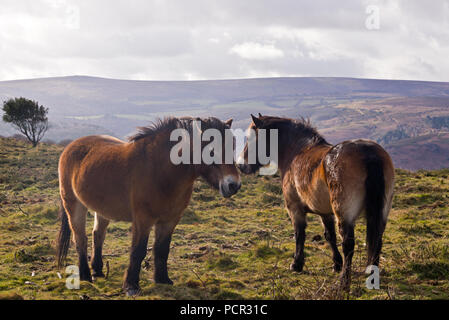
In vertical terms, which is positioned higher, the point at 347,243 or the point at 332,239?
the point at 347,243

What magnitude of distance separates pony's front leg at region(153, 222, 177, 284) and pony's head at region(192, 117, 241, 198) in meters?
1.03

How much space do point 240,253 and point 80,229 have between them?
11.3 feet

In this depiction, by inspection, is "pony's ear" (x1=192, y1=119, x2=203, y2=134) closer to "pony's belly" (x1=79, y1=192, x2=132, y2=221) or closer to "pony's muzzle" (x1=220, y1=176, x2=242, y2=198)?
"pony's muzzle" (x1=220, y1=176, x2=242, y2=198)

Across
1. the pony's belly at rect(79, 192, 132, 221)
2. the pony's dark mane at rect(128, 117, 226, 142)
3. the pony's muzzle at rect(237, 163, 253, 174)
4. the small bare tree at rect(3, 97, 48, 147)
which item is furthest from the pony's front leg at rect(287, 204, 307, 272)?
the small bare tree at rect(3, 97, 48, 147)

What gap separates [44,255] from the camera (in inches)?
332

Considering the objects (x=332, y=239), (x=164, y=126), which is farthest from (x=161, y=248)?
(x=332, y=239)

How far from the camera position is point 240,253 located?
28.0 feet

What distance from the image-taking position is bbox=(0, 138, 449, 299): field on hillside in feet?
19.3

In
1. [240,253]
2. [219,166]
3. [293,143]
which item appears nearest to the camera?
[219,166]

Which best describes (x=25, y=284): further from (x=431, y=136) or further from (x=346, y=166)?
(x=431, y=136)

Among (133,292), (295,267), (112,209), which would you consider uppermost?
(112,209)

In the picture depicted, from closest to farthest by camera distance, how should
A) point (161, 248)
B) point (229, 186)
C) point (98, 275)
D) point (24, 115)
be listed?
point (229, 186), point (161, 248), point (98, 275), point (24, 115)

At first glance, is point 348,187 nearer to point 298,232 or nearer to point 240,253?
point 298,232
